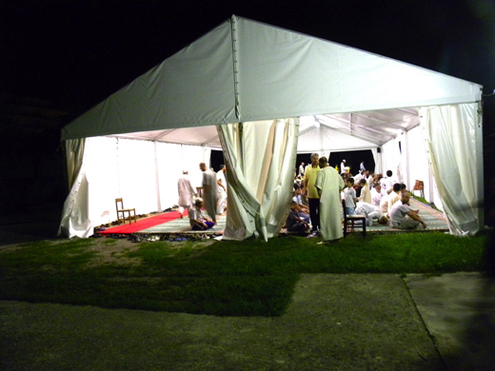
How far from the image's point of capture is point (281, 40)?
7586mm

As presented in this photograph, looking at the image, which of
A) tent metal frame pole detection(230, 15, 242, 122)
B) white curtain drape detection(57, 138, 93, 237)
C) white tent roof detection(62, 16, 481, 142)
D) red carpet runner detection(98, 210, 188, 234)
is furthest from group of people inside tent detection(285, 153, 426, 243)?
white curtain drape detection(57, 138, 93, 237)

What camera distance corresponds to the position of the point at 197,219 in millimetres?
9609

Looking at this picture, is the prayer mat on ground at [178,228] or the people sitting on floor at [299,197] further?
the people sitting on floor at [299,197]

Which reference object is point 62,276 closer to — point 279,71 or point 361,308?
point 361,308

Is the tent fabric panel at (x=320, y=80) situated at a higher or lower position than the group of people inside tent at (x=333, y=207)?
higher

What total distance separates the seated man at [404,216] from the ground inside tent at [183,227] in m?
0.15

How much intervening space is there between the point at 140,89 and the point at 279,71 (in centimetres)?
319

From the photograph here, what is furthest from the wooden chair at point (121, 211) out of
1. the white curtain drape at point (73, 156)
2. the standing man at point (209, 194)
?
the standing man at point (209, 194)

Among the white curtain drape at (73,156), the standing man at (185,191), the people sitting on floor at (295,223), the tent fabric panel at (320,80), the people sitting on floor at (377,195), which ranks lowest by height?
the people sitting on floor at (295,223)

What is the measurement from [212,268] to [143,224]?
5.67m

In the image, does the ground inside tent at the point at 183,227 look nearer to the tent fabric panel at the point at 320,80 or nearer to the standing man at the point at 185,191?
the standing man at the point at 185,191

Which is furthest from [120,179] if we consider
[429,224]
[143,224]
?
[429,224]

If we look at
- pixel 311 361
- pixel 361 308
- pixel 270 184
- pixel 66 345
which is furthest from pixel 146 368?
pixel 270 184

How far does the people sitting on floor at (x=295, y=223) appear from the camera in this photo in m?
8.15
